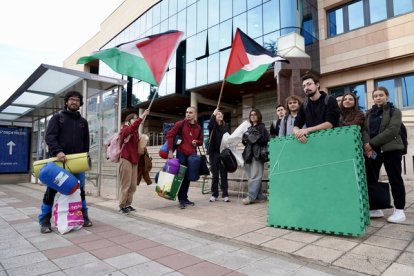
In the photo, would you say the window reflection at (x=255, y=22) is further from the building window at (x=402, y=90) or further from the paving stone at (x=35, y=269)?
the paving stone at (x=35, y=269)

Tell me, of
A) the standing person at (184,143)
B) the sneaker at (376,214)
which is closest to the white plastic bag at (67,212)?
the standing person at (184,143)

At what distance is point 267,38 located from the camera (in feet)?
56.3

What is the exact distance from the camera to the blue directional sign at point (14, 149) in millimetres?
11680

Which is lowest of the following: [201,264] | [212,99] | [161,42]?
[201,264]

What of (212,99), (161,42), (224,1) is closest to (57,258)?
(161,42)

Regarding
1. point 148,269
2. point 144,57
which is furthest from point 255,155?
point 148,269

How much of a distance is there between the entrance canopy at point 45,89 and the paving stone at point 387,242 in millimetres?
6455

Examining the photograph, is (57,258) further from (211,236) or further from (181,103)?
(181,103)

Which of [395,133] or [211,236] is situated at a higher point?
[395,133]

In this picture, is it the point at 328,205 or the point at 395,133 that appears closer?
the point at 328,205

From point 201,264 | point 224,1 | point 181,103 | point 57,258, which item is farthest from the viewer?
point 181,103

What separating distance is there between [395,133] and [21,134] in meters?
13.0

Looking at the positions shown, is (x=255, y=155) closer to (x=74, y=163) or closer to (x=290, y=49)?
(x=74, y=163)

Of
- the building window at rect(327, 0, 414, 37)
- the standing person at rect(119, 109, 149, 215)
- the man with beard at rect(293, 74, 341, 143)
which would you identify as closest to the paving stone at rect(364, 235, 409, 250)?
the man with beard at rect(293, 74, 341, 143)
